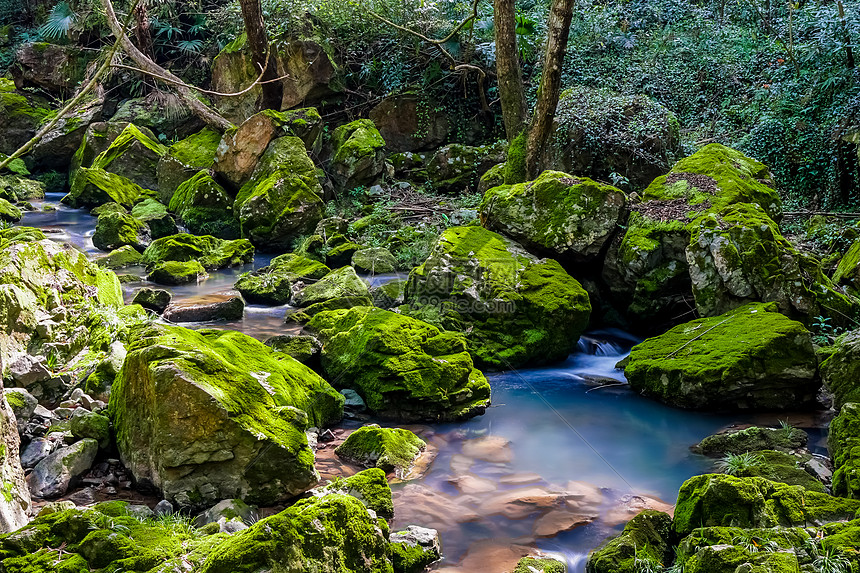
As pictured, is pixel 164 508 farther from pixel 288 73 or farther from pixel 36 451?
pixel 288 73

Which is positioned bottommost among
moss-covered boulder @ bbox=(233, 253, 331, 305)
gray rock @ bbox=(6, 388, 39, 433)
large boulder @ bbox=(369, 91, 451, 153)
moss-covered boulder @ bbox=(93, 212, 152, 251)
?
moss-covered boulder @ bbox=(233, 253, 331, 305)

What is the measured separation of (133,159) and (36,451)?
40.9 ft

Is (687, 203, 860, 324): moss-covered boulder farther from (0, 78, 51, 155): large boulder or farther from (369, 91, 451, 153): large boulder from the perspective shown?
(0, 78, 51, 155): large boulder

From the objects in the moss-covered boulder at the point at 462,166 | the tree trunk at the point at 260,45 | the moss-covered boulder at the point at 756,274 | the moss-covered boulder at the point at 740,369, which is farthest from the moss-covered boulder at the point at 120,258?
the moss-covered boulder at the point at 756,274

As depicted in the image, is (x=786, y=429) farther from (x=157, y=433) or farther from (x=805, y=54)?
(x=805, y=54)

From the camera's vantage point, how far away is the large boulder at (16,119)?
18203 mm

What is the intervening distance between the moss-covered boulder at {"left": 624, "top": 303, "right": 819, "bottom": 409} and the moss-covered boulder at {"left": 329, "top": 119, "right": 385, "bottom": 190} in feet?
28.8

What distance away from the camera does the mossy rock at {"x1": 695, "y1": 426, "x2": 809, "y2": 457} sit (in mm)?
5543

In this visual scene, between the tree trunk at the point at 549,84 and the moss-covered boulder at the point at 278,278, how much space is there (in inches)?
154

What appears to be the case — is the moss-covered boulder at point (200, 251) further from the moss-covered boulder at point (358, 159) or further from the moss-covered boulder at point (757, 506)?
the moss-covered boulder at point (757, 506)

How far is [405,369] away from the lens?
646cm

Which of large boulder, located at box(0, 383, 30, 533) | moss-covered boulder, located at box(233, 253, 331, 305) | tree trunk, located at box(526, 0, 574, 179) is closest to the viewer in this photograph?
large boulder, located at box(0, 383, 30, 533)

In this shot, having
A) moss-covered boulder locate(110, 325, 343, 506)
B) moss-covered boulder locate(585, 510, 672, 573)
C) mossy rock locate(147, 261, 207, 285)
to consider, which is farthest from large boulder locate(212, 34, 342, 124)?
moss-covered boulder locate(585, 510, 672, 573)

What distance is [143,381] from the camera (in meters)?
4.65
